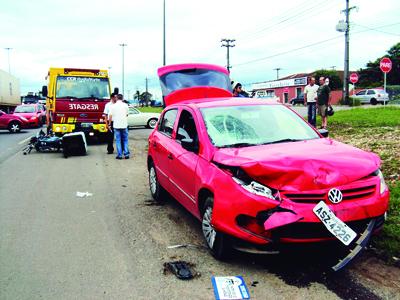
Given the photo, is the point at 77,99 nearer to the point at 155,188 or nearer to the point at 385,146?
the point at 155,188

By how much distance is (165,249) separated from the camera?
4719 millimetres

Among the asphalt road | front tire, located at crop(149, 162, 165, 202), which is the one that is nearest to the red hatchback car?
the asphalt road

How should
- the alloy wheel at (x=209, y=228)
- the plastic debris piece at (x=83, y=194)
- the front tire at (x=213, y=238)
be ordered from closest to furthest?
1. the front tire at (x=213, y=238)
2. the alloy wheel at (x=209, y=228)
3. the plastic debris piece at (x=83, y=194)

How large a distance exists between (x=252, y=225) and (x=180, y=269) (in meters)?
0.85

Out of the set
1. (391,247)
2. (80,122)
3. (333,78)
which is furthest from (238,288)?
(333,78)

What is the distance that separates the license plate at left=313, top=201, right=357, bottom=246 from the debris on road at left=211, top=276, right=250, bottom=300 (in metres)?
0.90

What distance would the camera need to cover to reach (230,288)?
3695mm

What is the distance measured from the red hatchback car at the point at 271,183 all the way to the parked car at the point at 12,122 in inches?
812

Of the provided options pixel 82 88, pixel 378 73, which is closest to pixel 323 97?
pixel 82 88

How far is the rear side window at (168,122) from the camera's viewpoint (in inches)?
249

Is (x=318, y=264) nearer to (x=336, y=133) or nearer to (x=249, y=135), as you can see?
(x=249, y=135)

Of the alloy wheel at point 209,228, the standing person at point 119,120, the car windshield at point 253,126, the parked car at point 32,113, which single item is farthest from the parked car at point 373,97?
the alloy wheel at point 209,228

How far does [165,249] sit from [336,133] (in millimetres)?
9476

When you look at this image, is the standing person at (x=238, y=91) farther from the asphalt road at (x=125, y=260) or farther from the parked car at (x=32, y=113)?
the parked car at (x=32, y=113)
